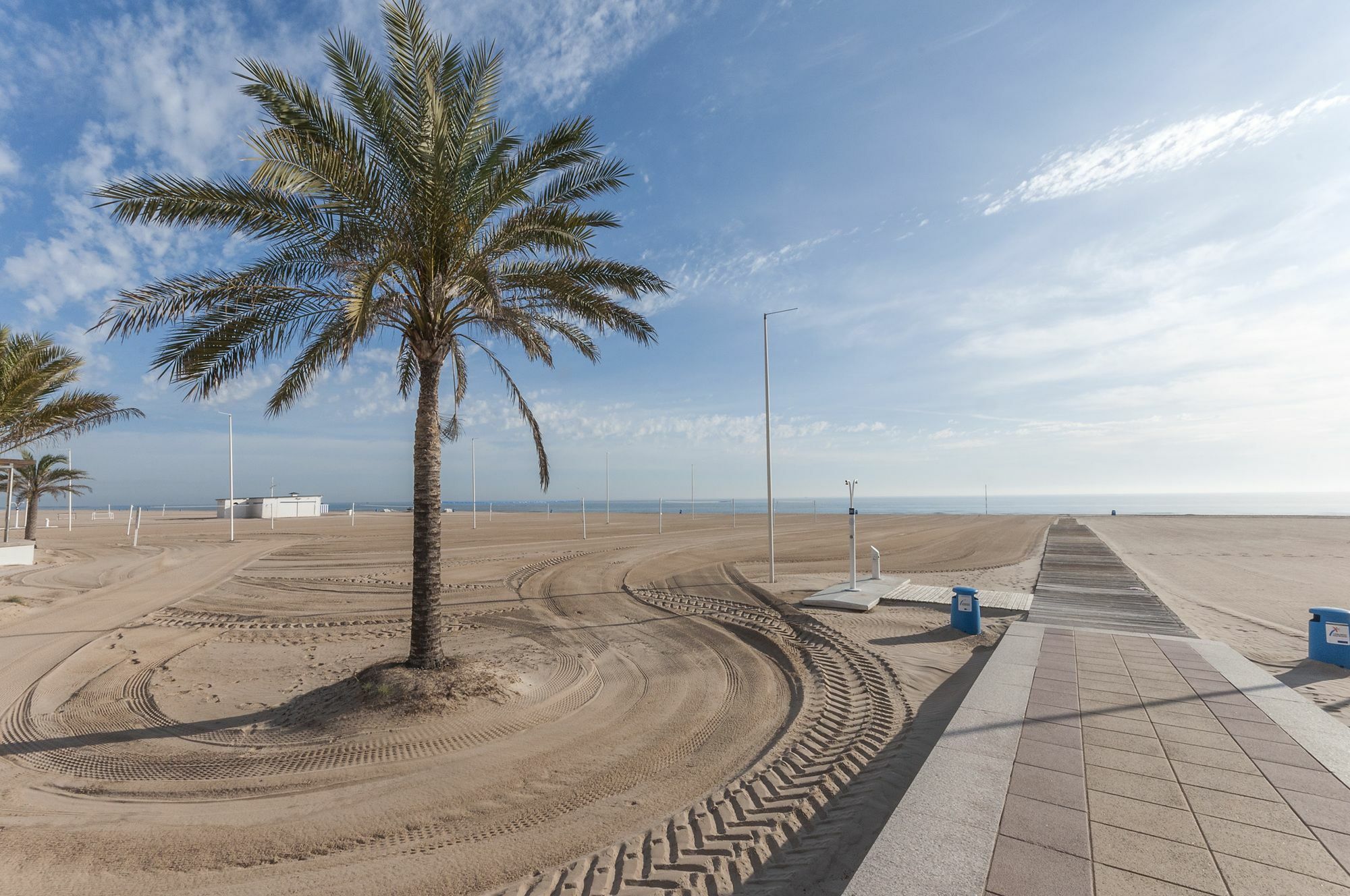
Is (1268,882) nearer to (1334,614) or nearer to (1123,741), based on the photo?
(1123,741)

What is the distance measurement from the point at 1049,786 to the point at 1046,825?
61cm

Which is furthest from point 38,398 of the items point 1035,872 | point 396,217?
point 1035,872

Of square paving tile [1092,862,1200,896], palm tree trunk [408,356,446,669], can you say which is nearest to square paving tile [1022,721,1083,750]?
square paving tile [1092,862,1200,896]

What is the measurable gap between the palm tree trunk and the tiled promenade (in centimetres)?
616

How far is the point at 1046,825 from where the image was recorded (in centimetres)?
345

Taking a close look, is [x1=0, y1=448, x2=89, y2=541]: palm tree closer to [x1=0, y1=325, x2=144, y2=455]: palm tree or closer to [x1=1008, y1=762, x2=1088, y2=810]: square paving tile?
[x1=0, y1=325, x2=144, y2=455]: palm tree

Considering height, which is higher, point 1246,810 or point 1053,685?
point 1246,810

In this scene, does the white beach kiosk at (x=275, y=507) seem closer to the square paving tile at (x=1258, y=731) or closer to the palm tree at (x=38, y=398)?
the palm tree at (x=38, y=398)

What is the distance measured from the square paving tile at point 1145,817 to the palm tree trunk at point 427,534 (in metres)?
7.05

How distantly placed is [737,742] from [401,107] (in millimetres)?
8837

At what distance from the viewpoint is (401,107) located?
7.14 meters

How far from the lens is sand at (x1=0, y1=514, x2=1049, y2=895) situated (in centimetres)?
390

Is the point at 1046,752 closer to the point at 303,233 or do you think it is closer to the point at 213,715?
the point at 213,715

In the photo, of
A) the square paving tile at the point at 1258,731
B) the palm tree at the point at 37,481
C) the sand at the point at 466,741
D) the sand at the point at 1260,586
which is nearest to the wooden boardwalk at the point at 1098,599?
the sand at the point at 1260,586
